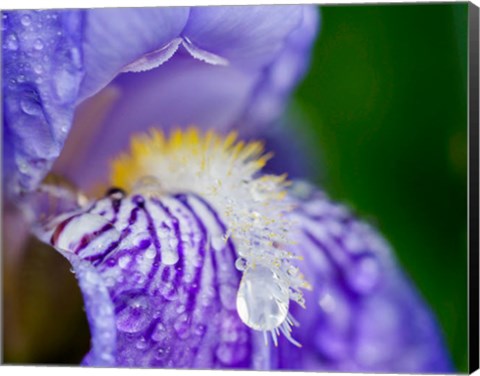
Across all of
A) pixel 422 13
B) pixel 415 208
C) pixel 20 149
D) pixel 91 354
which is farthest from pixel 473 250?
pixel 20 149

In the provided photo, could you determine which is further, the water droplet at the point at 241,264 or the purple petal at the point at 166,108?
the purple petal at the point at 166,108

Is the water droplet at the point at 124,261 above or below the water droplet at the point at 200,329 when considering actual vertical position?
above

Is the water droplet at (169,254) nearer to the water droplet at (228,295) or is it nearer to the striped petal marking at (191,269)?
the striped petal marking at (191,269)

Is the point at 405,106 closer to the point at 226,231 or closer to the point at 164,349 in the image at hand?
the point at 226,231

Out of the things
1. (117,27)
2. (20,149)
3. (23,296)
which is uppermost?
(117,27)

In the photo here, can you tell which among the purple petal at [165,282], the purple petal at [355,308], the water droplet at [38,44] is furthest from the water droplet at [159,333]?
the water droplet at [38,44]
